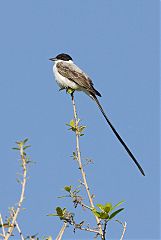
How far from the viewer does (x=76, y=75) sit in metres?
7.50

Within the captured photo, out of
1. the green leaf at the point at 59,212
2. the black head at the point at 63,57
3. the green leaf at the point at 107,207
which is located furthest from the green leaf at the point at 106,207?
the black head at the point at 63,57

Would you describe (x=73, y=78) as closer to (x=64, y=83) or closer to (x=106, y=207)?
(x=64, y=83)

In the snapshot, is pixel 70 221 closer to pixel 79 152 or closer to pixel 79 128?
pixel 79 152

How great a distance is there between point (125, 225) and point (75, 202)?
1.33 ft

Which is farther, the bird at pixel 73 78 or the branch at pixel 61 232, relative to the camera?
the bird at pixel 73 78

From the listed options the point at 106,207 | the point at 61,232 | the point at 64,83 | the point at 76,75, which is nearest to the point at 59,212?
the point at 106,207

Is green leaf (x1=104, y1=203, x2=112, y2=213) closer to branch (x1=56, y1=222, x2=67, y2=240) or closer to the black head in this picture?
branch (x1=56, y1=222, x2=67, y2=240)

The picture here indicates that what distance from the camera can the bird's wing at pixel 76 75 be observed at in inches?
284

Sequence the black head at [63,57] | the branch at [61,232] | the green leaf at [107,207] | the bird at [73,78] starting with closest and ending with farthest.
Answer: the branch at [61,232] → the green leaf at [107,207] → the bird at [73,78] → the black head at [63,57]

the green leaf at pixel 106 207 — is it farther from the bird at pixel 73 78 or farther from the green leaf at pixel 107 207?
the bird at pixel 73 78

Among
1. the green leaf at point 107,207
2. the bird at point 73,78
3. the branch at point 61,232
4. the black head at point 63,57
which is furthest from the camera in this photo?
the black head at point 63,57

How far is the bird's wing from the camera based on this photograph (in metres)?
7.21

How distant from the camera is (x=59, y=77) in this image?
7.50 meters

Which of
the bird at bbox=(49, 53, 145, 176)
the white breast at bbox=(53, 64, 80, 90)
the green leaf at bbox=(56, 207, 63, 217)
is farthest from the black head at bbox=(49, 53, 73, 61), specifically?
the green leaf at bbox=(56, 207, 63, 217)
